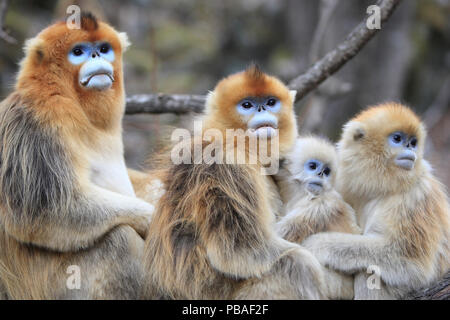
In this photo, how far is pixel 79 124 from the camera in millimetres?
4145

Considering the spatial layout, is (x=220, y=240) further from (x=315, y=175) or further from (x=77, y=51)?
(x=77, y=51)

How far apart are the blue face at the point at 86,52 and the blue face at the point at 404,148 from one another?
2.09 meters

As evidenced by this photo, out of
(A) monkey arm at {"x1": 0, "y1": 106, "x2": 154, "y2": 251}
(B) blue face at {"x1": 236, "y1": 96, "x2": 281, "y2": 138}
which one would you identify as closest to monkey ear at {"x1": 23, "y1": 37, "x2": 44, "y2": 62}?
(A) monkey arm at {"x1": 0, "y1": 106, "x2": 154, "y2": 251}

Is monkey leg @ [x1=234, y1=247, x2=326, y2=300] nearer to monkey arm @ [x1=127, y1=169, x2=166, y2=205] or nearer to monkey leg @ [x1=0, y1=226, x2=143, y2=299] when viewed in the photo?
monkey leg @ [x1=0, y1=226, x2=143, y2=299]

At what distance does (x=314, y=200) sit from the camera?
13.8ft

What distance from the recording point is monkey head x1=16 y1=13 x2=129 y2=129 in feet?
13.6

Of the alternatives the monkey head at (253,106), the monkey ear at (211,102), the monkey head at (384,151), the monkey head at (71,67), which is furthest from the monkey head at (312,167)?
the monkey head at (71,67)

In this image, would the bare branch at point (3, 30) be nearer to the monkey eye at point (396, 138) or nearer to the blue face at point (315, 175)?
the blue face at point (315, 175)

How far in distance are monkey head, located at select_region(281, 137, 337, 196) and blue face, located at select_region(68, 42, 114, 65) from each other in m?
1.48

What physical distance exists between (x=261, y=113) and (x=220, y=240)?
0.99 meters

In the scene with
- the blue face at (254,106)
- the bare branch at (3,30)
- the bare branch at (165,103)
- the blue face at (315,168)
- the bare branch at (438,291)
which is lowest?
the bare branch at (438,291)

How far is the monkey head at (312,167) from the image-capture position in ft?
14.1
